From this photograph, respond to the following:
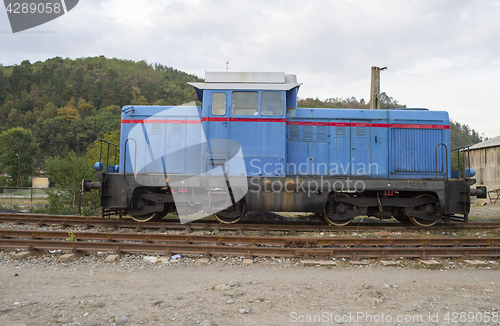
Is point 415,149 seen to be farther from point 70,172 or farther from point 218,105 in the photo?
point 70,172

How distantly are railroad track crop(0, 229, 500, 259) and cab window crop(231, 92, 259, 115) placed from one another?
10.5ft

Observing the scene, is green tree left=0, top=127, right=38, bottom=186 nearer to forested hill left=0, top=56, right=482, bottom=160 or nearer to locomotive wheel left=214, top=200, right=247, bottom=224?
forested hill left=0, top=56, right=482, bottom=160

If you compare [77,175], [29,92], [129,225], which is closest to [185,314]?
[129,225]

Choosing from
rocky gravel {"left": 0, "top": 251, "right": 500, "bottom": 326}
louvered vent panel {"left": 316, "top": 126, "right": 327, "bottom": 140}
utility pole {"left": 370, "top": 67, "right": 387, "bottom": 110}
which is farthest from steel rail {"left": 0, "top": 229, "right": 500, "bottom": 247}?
utility pole {"left": 370, "top": 67, "right": 387, "bottom": 110}

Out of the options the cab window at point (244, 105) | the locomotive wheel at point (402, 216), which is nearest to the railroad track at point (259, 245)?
the locomotive wheel at point (402, 216)

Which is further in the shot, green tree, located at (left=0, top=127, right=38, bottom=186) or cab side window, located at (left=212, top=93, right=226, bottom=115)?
green tree, located at (left=0, top=127, right=38, bottom=186)

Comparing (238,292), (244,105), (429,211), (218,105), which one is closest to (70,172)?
(218,105)

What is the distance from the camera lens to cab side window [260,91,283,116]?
26.5 ft

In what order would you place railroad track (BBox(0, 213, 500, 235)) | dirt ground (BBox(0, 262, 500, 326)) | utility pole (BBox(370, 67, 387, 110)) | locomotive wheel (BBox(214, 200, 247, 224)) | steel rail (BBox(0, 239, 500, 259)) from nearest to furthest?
dirt ground (BBox(0, 262, 500, 326)), steel rail (BBox(0, 239, 500, 259)), railroad track (BBox(0, 213, 500, 235)), locomotive wheel (BBox(214, 200, 247, 224)), utility pole (BBox(370, 67, 387, 110))

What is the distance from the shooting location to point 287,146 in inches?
339

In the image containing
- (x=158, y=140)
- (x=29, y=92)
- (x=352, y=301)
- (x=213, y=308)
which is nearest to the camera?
(x=213, y=308)

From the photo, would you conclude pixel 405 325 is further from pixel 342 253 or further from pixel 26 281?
pixel 26 281

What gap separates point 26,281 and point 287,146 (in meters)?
6.16

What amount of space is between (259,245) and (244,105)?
349 cm
